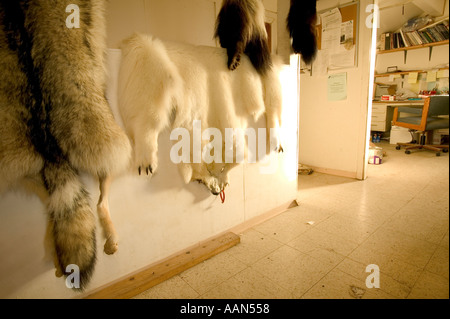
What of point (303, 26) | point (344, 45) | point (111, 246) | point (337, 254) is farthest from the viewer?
point (344, 45)

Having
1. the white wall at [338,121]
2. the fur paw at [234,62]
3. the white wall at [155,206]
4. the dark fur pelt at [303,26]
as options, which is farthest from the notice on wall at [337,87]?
the fur paw at [234,62]

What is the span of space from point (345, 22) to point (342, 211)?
2.21 metres

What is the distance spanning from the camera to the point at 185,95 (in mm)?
1123

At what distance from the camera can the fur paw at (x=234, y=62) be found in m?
1.25

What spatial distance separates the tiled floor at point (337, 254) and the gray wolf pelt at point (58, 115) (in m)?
0.64

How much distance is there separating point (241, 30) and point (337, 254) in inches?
57.2

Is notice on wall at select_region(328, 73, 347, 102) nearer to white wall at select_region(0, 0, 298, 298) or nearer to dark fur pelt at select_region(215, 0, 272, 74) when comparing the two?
white wall at select_region(0, 0, 298, 298)

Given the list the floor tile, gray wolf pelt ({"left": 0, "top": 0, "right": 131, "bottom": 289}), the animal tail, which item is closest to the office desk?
the floor tile

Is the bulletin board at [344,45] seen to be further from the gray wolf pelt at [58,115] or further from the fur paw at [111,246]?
the fur paw at [111,246]

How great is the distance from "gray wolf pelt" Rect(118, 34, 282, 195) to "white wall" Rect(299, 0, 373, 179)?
174 centimetres

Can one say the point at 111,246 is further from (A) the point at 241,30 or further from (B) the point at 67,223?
(A) the point at 241,30

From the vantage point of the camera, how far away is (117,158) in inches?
35.1

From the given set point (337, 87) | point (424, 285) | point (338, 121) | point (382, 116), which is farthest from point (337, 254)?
point (382, 116)

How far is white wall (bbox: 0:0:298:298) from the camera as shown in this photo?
94 centimetres
